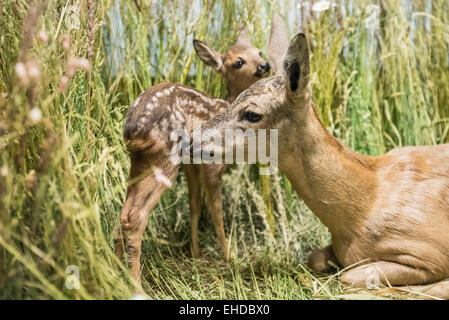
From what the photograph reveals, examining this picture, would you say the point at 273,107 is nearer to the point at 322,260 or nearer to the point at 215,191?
the point at 215,191

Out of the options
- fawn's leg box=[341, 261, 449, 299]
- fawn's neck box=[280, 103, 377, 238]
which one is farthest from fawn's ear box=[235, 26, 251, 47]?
fawn's leg box=[341, 261, 449, 299]

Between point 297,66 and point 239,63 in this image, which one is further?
point 239,63

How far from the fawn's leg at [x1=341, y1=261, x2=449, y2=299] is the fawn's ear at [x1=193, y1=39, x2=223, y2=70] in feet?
4.39

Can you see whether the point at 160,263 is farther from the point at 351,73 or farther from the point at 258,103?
the point at 351,73

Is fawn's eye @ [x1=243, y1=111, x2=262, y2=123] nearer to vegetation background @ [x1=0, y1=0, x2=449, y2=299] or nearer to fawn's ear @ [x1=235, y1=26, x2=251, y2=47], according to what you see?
vegetation background @ [x1=0, y1=0, x2=449, y2=299]

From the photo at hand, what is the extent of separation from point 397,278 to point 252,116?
923 mm

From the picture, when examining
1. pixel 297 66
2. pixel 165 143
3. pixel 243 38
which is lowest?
pixel 165 143

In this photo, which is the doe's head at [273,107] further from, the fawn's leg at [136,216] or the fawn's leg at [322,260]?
the fawn's leg at [322,260]

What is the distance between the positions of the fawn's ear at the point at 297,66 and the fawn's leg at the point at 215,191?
28.6 inches

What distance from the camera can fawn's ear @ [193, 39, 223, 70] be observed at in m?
2.55

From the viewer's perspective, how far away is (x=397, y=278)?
6.45ft

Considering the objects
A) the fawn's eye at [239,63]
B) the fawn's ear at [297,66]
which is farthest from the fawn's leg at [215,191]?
the fawn's ear at [297,66]

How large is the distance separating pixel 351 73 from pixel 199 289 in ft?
6.17

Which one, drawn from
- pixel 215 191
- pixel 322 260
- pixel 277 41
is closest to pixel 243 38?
pixel 277 41
